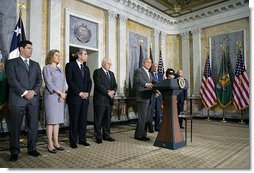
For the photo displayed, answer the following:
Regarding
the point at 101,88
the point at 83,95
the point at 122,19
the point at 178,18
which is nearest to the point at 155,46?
the point at 178,18

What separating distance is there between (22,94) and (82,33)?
11.6 ft

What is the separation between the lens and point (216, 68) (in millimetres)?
7957

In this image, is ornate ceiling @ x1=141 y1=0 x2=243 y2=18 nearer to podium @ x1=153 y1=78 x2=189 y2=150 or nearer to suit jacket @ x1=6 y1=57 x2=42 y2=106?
podium @ x1=153 y1=78 x2=189 y2=150

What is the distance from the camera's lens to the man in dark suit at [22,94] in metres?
2.85

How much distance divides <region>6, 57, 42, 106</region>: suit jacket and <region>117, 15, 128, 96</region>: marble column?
12.9ft

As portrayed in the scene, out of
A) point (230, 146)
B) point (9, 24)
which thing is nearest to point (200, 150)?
point (230, 146)

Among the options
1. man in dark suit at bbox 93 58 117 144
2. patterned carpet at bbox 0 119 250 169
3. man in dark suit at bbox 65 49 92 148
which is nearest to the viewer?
patterned carpet at bbox 0 119 250 169

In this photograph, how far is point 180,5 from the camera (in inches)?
313

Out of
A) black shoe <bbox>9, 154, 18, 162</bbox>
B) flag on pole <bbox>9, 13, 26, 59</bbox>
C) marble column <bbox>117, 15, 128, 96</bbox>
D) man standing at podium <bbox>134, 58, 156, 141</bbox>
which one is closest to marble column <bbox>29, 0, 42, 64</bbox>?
flag on pole <bbox>9, 13, 26, 59</bbox>

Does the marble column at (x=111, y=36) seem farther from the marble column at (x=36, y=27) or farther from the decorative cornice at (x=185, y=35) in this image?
the decorative cornice at (x=185, y=35)

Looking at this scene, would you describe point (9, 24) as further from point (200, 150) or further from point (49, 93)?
point (200, 150)

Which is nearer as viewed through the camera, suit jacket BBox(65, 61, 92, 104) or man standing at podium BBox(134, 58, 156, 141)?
suit jacket BBox(65, 61, 92, 104)

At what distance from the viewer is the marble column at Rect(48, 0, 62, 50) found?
5.28 m

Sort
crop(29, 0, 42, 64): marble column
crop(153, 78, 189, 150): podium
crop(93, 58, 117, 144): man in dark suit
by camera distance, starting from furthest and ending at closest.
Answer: crop(29, 0, 42, 64): marble column → crop(93, 58, 117, 144): man in dark suit → crop(153, 78, 189, 150): podium
